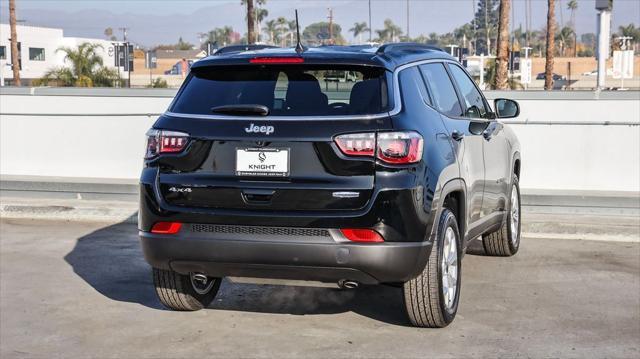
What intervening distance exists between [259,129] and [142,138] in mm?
7721

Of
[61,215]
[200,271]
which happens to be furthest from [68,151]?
[200,271]

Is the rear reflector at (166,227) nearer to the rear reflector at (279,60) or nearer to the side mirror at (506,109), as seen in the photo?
the rear reflector at (279,60)

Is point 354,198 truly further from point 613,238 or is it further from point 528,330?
point 613,238

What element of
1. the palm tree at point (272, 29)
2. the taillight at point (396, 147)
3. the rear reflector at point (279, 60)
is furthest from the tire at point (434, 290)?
the palm tree at point (272, 29)

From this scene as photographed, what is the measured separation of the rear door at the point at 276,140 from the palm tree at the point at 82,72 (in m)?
51.6

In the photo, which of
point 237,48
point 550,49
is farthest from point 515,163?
point 550,49

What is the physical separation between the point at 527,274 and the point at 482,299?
3.74 ft

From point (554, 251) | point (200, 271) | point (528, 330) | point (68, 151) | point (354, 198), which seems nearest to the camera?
point (354, 198)

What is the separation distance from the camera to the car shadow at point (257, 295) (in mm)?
7156

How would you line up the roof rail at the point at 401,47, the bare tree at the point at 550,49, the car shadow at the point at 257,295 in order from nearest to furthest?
the roof rail at the point at 401,47 < the car shadow at the point at 257,295 < the bare tree at the point at 550,49

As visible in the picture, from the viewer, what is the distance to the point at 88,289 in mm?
7898

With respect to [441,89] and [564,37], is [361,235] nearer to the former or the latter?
[441,89]

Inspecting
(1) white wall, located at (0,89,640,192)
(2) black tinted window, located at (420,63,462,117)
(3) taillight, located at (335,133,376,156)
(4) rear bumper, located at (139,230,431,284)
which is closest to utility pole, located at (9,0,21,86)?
(1) white wall, located at (0,89,640,192)

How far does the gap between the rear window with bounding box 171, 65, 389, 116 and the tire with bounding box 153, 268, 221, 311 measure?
3.87 feet
